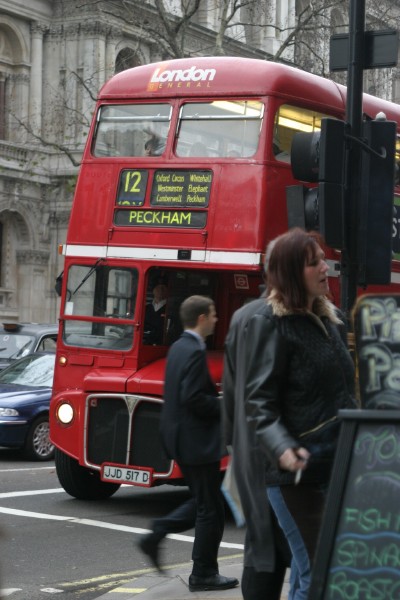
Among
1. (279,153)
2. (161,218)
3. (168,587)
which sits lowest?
(168,587)

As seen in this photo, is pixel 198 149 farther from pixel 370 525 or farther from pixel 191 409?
pixel 370 525

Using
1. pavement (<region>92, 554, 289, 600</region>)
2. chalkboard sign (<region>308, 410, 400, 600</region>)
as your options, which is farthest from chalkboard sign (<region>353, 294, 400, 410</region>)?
pavement (<region>92, 554, 289, 600</region>)

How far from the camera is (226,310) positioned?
13570 mm

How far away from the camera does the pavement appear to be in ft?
26.2

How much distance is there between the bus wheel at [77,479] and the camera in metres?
13.4

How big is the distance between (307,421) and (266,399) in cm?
19

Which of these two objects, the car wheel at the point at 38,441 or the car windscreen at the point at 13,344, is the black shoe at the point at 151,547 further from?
the car windscreen at the point at 13,344

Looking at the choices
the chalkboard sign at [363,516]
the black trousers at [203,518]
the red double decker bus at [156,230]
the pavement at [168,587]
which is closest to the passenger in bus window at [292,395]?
the chalkboard sign at [363,516]

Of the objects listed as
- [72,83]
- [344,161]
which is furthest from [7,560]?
[72,83]

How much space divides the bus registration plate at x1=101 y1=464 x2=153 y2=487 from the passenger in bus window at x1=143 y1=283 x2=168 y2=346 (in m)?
1.28

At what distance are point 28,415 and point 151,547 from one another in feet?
29.0

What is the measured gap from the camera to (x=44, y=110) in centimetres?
4866

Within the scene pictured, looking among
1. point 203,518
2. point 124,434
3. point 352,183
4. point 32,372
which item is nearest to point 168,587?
point 203,518

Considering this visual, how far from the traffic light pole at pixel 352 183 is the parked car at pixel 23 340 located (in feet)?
40.8
